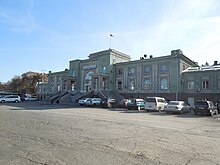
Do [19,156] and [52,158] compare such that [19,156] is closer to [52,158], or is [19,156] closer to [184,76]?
[52,158]

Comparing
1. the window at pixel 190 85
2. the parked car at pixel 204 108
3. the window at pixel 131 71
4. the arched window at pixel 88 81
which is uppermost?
the window at pixel 131 71

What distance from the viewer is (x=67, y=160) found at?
588 centimetres

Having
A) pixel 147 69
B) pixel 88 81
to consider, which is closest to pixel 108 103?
pixel 147 69

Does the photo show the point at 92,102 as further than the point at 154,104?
Yes

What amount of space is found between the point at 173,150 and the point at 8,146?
5340 millimetres

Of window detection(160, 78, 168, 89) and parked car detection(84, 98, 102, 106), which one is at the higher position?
window detection(160, 78, 168, 89)

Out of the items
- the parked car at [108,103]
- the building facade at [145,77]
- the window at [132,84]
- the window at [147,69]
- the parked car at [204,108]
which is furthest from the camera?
the window at [132,84]

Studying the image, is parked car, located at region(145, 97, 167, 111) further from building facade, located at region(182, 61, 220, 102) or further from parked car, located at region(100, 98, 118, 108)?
building facade, located at region(182, 61, 220, 102)

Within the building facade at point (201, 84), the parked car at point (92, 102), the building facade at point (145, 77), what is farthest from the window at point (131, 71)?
the parked car at point (92, 102)

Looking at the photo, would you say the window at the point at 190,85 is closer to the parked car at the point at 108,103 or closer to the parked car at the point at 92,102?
the parked car at the point at 108,103

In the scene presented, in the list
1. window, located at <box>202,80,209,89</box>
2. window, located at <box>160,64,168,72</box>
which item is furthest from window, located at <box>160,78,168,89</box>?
window, located at <box>202,80,209,89</box>

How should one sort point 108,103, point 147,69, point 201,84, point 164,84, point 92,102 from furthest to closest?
1. point 147,69
2. point 164,84
3. point 201,84
4. point 92,102
5. point 108,103

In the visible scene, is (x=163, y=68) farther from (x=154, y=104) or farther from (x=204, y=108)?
(x=204, y=108)

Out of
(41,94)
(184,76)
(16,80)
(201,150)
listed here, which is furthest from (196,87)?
(16,80)
